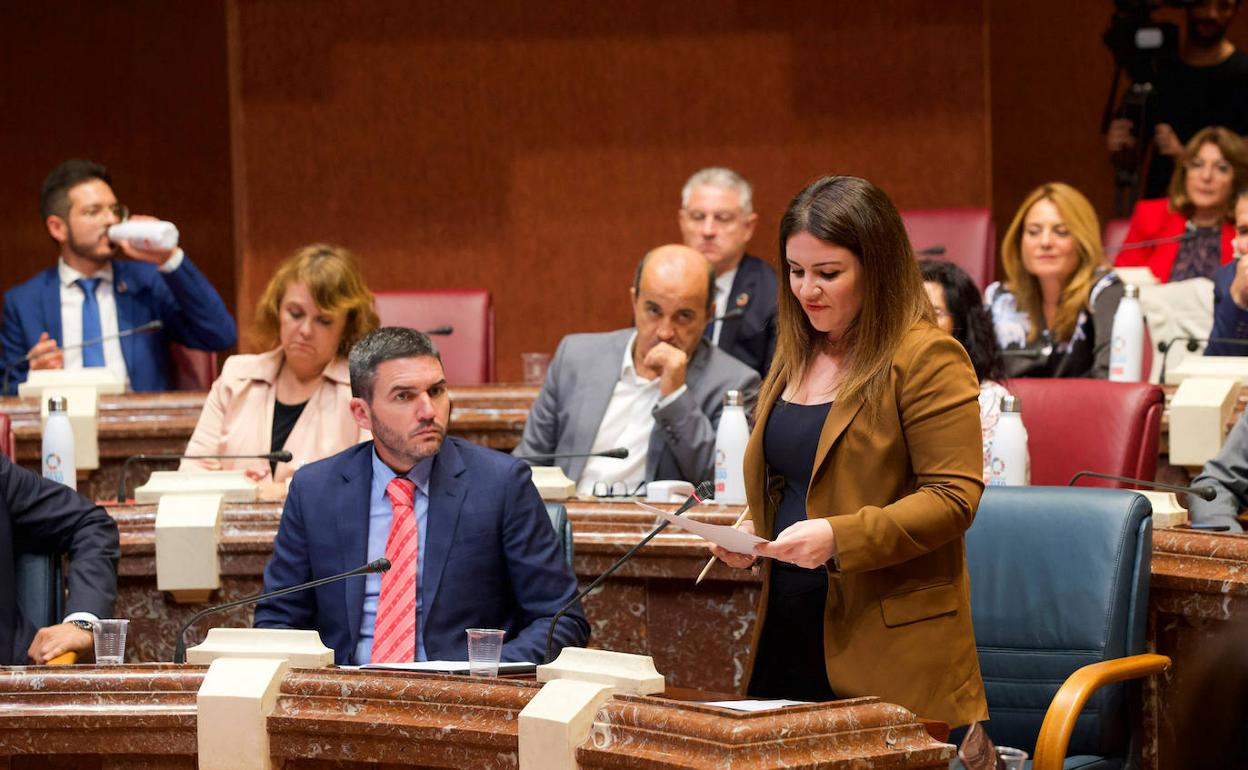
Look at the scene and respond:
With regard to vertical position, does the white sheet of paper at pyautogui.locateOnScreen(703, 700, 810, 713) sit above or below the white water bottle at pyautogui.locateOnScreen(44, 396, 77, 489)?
below

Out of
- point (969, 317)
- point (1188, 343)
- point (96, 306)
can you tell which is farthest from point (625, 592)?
point (96, 306)

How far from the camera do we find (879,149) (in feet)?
18.2

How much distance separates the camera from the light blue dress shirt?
2.48m

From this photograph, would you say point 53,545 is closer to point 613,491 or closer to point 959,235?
point 613,491

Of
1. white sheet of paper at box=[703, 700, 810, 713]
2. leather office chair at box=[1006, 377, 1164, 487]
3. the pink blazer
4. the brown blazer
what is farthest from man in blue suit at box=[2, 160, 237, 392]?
white sheet of paper at box=[703, 700, 810, 713]

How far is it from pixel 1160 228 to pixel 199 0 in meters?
3.88

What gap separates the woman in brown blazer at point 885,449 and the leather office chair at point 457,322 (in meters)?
2.65

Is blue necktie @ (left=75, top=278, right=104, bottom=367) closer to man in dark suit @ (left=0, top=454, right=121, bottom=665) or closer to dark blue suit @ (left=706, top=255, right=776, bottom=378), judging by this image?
dark blue suit @ (left=706, top=255, right=776, bottom=378)

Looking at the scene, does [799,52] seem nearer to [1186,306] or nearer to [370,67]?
[370,67]

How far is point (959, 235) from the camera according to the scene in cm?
490

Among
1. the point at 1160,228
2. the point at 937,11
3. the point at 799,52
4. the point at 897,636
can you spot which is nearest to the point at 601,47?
the point at 799,52

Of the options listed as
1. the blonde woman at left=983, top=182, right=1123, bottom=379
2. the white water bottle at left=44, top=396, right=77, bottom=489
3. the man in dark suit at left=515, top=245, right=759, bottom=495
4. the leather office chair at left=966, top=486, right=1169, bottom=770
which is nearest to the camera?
the leather office chair at left=966, top=486, right=1169, bottom=770

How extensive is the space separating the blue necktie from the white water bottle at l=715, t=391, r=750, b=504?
2.10m

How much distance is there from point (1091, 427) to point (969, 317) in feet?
1.12
